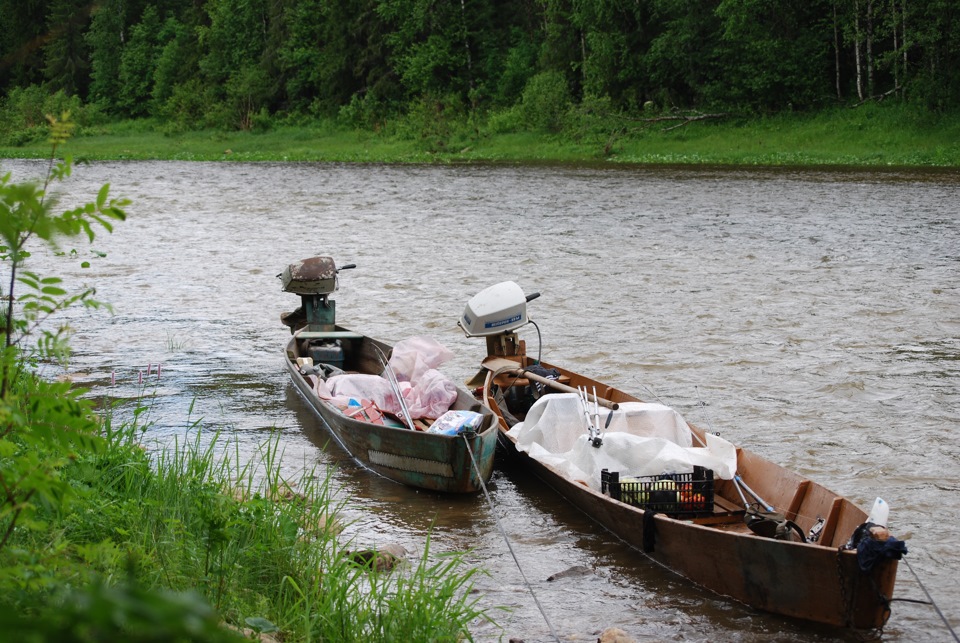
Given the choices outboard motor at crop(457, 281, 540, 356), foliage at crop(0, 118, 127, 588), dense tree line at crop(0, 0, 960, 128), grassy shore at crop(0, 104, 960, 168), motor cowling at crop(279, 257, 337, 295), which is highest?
dense tree line at crop(0, 0, 960, 128)

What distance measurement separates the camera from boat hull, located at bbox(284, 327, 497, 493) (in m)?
7.72

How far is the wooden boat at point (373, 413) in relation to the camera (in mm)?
7809

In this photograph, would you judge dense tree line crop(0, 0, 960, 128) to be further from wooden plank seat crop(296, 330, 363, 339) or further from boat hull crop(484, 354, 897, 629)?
boat hull crop(484, 354, 897, 629)

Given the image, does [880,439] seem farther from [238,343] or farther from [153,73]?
[153,73]

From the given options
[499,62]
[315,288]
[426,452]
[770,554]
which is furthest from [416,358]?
[499,62]

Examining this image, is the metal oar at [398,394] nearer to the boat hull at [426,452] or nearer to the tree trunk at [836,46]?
the boat hull at [426,452]

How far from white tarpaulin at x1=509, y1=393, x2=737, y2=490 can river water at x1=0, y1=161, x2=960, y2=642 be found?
369mm

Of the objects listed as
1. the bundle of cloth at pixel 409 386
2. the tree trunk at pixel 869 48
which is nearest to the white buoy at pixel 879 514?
the bundle of cloth at pixel 409 386

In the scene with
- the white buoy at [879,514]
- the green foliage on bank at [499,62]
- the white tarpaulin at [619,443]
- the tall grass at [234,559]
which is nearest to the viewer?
the tall grass at [234,559]

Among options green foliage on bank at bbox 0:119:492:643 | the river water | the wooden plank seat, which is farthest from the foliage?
the wooden plank seat

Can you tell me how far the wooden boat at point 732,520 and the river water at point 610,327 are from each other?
0.19 m

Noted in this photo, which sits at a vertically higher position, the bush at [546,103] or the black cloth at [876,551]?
the bush at [546,103]

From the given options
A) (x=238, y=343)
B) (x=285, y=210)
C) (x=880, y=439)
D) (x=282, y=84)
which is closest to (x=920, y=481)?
(x=880, y=439)

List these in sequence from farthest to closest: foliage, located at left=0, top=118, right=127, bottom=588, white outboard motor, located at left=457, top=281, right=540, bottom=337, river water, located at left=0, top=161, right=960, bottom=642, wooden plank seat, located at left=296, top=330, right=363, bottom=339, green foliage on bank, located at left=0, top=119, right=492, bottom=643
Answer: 1. wooden plank seat, located at left=296, top=330, right=363, bottom=339
2. white outboard motor, located at left=457, top=281, right=540, bottom=337
3. river water, located at left=0, top=161, right=960, bottom=642
4. green foliage on bank, located at left=0, top=119, right=492, bottom=643
5. foliage, located at left=0, top=118, right=127, bottom=588
